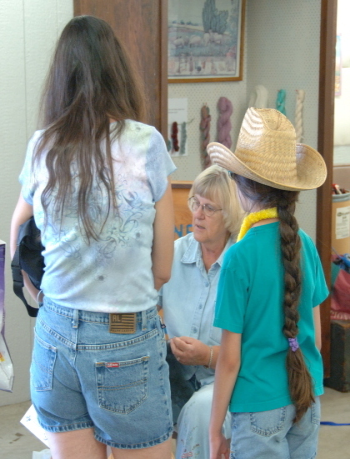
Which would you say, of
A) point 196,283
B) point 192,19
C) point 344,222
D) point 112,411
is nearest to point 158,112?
point 196,283

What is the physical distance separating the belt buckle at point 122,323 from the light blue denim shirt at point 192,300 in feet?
2.37

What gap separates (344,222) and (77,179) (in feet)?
7.98

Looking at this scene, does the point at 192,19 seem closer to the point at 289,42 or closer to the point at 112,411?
the point at 289,42

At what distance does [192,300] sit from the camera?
85.9 inches

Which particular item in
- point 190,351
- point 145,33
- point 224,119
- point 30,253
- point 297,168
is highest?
point 145,33

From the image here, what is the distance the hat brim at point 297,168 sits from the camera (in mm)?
1559

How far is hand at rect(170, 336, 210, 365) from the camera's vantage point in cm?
201

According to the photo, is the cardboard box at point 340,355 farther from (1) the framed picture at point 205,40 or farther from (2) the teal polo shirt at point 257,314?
(2) the teal polo shirt at point 257,314

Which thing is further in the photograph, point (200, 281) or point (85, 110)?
point (200, 281)

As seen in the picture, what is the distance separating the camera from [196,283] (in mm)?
2193

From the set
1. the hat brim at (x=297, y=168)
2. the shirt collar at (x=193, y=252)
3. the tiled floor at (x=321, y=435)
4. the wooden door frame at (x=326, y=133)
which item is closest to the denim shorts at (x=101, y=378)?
the hat brim at (x=297, y=168)

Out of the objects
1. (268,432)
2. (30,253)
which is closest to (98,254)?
(30,253)

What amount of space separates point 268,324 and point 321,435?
5.40 feet

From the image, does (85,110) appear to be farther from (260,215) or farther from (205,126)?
(205,126)
